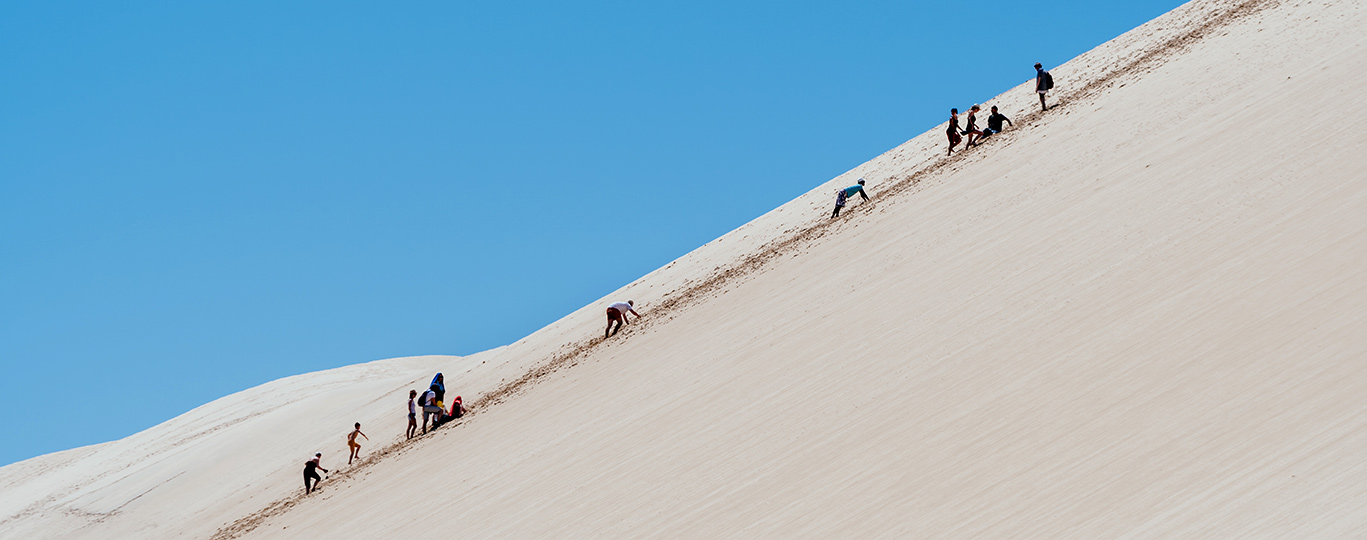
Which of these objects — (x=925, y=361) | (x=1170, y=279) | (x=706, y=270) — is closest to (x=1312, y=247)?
(x=1170, y=279)

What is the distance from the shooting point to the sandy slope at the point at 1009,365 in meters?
7.77

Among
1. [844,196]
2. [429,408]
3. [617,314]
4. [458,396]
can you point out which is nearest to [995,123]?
[844,196]

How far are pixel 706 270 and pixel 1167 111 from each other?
767 centimetres

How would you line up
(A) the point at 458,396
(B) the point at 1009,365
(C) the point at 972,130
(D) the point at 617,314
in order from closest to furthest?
1. (B) the point at 1009,365
2. (A) the point at 458,396
3. (D) the point at 617,314
4. (C) the point at 972,130

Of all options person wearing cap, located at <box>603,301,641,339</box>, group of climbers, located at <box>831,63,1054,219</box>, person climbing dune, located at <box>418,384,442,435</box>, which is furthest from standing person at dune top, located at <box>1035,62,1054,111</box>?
person climbing dune, located at <box>418,384,442,435</box>

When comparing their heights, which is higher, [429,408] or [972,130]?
[972,130]

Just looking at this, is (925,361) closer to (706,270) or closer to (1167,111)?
(1167,111)

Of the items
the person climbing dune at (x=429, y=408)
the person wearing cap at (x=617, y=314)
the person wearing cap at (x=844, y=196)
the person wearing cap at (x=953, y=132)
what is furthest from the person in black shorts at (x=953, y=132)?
the person climbing dune at (x=429, y=408)

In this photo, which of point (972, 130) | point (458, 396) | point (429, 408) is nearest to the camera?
point (429, 408)

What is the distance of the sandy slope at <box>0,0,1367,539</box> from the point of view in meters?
7.77

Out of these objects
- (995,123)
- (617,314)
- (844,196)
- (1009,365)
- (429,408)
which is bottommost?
(1009,365)

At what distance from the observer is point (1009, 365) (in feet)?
32.6

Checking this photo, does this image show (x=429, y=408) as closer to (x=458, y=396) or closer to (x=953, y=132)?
(x=458, y=396)

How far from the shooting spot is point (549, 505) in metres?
11.2
